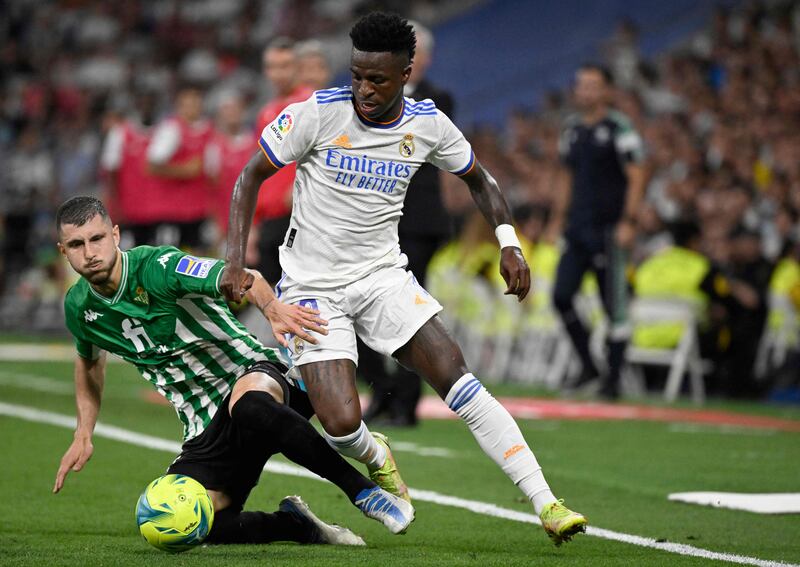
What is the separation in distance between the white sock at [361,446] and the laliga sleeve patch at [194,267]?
81 centimetres

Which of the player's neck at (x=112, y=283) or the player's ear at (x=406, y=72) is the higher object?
the player's ear at (x=406, y=72)

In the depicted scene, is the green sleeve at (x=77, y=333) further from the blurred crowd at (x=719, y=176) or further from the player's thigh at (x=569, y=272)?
the blurred crowd at (x=719, y=176)

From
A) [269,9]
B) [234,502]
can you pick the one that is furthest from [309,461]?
[269,9]

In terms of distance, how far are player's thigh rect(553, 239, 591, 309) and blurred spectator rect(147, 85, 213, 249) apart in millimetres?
3611

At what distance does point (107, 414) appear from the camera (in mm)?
10742

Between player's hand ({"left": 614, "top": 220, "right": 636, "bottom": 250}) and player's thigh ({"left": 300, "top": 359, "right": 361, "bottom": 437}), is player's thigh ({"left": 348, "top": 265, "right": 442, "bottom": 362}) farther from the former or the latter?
player's hand ({"left": 614, "top": 220, "right": 636, "bottom": 250})

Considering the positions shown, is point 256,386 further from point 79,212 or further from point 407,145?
point 407,145

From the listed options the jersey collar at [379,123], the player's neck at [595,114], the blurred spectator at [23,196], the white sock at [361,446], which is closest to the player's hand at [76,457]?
the white sock at [361,446]

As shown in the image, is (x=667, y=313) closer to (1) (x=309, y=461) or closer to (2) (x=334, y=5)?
(1) (x=309, y=461)

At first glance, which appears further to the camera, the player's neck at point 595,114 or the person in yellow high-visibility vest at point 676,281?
the person in yellow high-visibility vest at point 676,281

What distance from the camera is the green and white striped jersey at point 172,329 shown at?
5.72m

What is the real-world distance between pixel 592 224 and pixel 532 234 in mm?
3825

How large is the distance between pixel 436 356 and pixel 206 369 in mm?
975

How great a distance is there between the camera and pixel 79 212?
5.63m
